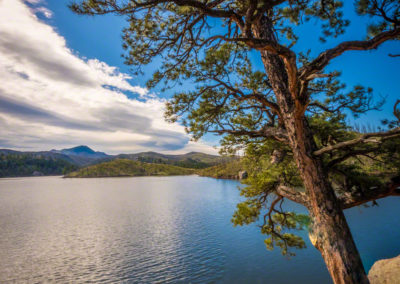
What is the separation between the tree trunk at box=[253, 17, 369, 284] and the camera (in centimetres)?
421

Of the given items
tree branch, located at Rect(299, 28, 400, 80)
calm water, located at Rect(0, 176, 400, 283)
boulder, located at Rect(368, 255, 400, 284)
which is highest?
tree branch, located at Rect(299, 28, 400, 80)

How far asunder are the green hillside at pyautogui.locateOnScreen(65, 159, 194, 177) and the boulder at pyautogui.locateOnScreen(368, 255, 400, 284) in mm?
162208

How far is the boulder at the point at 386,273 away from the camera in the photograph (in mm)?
8719

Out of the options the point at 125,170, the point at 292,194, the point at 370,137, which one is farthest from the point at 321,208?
the point at 125,170

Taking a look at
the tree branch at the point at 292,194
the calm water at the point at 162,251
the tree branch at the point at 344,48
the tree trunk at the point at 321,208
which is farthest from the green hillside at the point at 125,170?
the tree branch at the point at 344,48

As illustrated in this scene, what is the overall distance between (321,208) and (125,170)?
18088 centimetres

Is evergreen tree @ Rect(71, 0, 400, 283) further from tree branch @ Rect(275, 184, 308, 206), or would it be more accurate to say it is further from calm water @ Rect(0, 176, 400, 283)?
calm water @ Rect(0, 176, 400, 283)

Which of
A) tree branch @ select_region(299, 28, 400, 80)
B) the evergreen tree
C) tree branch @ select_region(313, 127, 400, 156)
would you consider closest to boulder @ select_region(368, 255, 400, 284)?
the evergreen tree

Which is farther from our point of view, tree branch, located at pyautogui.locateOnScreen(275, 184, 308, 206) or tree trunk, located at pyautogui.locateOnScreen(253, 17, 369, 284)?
tree branch, located at pyautogui.locateOnScreen(275, 184, 308, 206)

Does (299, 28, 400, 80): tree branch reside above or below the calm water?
above

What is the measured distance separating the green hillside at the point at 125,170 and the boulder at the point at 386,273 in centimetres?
16221

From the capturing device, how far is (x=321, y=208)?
455cm

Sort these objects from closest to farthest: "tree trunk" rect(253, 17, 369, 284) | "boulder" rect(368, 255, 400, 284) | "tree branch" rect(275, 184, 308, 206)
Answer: "tree trunk" rect(253, 17, 369, 284), "tree branch" rect(275, 184, 308, 206), "boulder" rect(368, 255, 400, 284)

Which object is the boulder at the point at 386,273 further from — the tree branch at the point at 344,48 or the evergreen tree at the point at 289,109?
the tree branch at the point at 344,48
